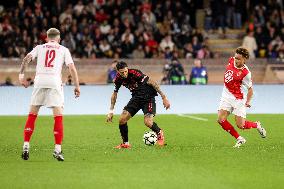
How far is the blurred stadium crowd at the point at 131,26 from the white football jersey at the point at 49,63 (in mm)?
17751

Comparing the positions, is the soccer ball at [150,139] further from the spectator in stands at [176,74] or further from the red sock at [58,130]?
the spectator in stands at [176,74]

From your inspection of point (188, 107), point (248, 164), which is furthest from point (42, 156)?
point (188, 107)

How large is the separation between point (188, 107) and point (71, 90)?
14.9 feet

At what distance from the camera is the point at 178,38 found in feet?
107

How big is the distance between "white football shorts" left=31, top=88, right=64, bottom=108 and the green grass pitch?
2.88ft

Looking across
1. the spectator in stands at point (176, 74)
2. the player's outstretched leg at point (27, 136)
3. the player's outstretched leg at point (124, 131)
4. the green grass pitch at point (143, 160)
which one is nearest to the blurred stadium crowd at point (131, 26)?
the spectator in stands at point (176, 74)

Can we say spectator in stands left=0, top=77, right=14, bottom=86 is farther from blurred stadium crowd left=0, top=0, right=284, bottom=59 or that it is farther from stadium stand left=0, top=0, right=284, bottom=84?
blurred stadium crowd left=0, top=0, right=284, bottom=59

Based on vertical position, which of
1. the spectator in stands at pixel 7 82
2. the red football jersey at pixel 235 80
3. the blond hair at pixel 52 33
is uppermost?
the blond hair at pixel 52 33

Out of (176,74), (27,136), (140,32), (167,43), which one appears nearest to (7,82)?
(176,74)

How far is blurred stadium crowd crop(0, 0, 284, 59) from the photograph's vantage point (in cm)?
3108

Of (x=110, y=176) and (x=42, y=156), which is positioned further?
(x=42, y=156)

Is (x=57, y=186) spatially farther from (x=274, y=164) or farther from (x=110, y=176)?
(x=274, y=164)

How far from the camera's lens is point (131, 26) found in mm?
32250

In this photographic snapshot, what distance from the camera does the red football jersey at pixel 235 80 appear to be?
48.8ft
